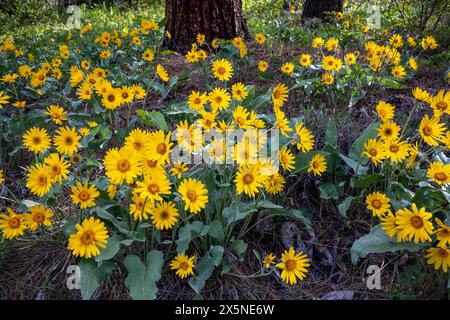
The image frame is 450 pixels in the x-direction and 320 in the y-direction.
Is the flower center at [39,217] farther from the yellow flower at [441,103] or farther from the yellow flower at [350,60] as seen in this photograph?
the yellow flower at [350,60]

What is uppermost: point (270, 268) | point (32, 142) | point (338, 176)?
point (32, 142)

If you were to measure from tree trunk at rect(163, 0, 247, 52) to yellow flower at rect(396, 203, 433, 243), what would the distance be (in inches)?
143

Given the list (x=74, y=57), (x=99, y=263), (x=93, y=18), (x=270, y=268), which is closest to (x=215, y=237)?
(x=270, y=268)

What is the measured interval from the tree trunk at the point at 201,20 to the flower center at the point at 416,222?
3656mm

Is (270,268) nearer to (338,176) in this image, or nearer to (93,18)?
(338,176)

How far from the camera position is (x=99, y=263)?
5.32 feet

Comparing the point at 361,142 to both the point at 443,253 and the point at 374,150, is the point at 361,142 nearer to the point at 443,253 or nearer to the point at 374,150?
the point at 374,150

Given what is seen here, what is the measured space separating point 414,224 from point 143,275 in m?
1.19

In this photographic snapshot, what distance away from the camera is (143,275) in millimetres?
1684

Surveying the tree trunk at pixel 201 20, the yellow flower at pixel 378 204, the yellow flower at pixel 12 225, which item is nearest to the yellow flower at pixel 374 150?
the yellow flower at pixel 378 204

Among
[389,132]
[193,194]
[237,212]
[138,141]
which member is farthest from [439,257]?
[138,141]

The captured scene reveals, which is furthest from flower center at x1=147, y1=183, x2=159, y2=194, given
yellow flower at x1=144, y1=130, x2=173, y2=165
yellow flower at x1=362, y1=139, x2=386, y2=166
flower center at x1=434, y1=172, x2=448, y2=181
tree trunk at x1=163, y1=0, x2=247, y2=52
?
tree trunk at x1=163, y1=0, x2=247, y2=52
